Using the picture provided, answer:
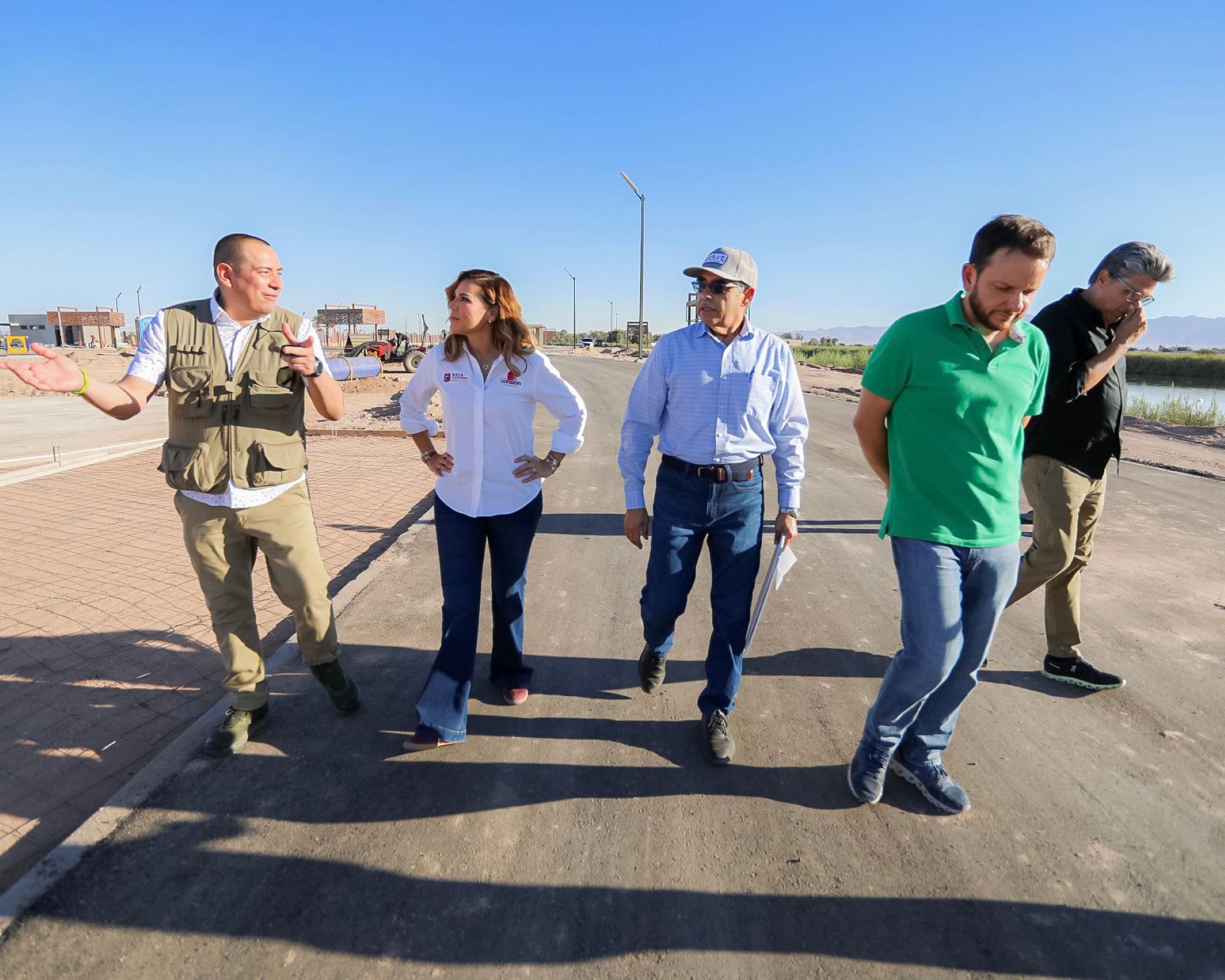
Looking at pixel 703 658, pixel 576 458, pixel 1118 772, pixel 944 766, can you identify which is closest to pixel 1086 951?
pixel 944 766

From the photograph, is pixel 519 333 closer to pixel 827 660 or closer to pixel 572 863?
pixel 572 863

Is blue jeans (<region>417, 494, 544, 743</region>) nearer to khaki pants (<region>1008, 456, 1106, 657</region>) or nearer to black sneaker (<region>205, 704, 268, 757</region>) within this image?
black sneaker (<region>205, 704, 268, 757</region>)

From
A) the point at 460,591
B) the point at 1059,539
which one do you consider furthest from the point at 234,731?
the point at 1059,539

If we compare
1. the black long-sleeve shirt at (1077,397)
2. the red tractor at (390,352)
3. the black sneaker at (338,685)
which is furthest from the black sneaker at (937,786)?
the red tractor at (390,352)

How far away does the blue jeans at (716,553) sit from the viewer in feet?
9.73

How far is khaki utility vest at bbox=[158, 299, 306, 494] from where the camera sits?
2.72 m

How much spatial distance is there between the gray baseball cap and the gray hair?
1.72 meters

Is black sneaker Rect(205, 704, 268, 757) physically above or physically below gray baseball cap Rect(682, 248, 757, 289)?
below

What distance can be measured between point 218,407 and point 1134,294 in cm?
403

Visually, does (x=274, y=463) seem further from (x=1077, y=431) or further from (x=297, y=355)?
(x=1077, y=431)

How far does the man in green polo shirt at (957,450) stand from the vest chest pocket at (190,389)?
2.55 m

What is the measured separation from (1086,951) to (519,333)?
2.93 m

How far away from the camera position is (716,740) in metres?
2.97

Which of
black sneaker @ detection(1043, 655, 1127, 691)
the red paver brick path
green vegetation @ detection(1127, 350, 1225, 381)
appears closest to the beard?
black sneaker @ detection(1043, 655, 1127, 691)
